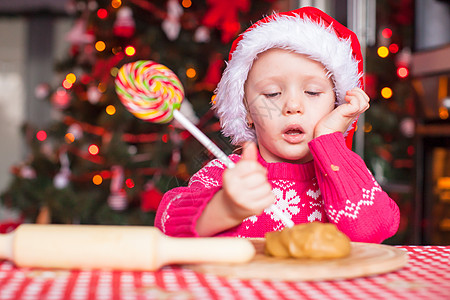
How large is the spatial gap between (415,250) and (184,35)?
7.56 feet

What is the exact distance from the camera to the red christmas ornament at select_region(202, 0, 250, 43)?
2732mm

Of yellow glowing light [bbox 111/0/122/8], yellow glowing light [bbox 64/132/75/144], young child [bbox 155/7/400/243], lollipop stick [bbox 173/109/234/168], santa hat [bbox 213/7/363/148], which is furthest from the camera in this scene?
yellow glowing light [bbox 64/132/75/144]

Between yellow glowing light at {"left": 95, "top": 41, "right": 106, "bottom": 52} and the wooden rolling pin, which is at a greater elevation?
yellow glowing light at {"left": 95, "top": 41, "right": 106, "bottom": 52}

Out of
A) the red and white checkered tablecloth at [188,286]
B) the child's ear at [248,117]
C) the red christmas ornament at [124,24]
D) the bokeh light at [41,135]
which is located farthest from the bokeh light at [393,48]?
the red and white checkered tablecloth at [188,286]

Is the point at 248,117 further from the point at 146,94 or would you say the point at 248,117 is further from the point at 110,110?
the point at 110,110

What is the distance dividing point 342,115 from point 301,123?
80 millimetres

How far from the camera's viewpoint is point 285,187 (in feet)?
→ 3.63

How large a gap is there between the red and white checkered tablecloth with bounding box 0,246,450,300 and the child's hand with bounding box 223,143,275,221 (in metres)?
0.12

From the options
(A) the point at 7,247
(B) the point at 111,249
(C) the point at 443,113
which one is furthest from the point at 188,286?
(C) the point at 443,113

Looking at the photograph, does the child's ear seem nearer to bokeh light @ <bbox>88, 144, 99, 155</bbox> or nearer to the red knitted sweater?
the red knitted sweater

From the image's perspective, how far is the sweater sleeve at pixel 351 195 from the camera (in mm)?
926

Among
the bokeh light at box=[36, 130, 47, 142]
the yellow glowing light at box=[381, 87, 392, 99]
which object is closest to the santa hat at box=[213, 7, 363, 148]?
the bokeh light at box=[36, 130, 47, 142]

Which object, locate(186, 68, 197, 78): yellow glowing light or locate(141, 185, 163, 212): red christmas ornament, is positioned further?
locate(186, 68, 197, 78): yellow glowing light

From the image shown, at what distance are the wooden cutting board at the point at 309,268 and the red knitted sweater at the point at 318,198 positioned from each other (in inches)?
8.0
